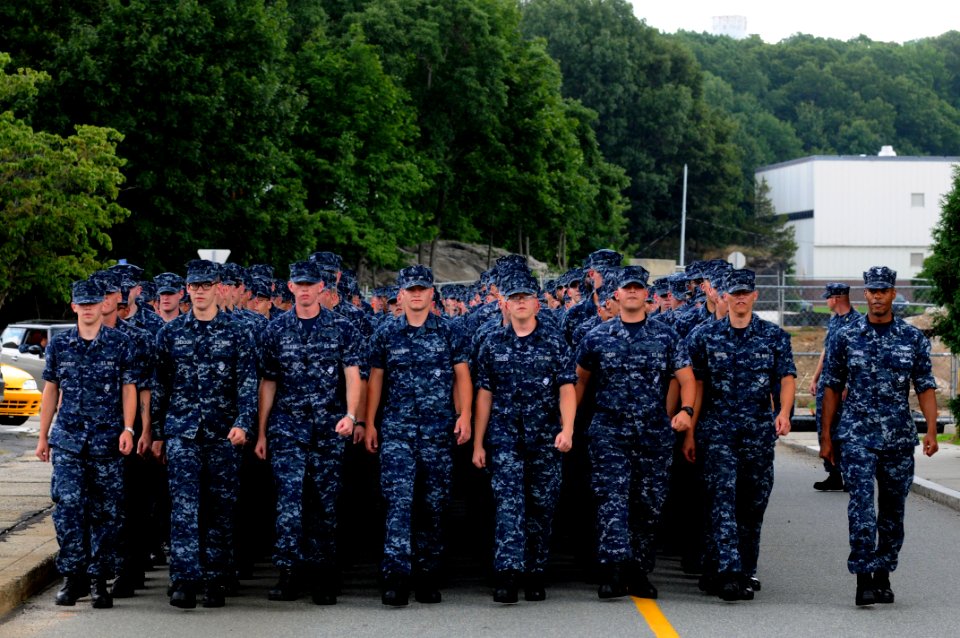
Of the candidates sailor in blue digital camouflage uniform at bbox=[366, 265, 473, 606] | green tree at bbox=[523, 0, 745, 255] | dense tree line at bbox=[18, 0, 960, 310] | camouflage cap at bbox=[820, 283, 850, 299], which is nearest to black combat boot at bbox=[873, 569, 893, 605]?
sailor in blue digital camouflage uniform at bbox=[366, 265, 473, 606]

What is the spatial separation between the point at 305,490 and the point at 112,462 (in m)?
1.26

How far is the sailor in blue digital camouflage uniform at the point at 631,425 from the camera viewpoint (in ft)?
34.7

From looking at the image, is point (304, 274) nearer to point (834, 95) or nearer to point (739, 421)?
point (739, 421)

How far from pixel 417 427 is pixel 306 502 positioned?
0.88 metres

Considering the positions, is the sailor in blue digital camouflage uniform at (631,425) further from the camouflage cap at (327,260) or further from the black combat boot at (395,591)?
the camouflage cap at (327,260)

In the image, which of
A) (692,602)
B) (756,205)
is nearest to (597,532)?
(692,602)

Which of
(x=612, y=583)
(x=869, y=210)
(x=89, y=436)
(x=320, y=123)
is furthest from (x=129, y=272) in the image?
(x=869, y=210)

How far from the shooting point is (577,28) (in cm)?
10081

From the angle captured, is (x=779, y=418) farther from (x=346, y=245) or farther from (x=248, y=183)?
(x=346, y=245)

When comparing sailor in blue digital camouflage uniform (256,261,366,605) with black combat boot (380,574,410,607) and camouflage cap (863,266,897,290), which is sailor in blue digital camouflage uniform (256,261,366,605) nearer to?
black combat boot (380,574,410,607)

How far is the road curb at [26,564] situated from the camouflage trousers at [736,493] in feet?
15.0

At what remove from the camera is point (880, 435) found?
10.4 metres

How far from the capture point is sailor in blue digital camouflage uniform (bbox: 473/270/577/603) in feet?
34.6

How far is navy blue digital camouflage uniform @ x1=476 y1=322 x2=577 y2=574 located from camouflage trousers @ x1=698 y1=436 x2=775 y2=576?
1033 millimetres
